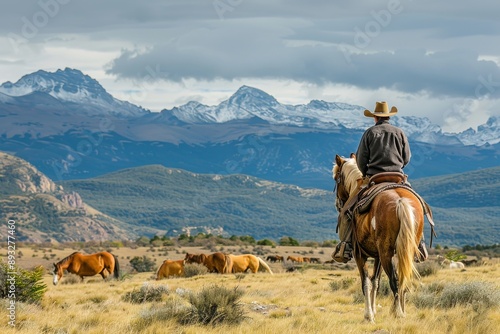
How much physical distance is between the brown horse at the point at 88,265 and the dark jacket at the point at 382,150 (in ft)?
65.1

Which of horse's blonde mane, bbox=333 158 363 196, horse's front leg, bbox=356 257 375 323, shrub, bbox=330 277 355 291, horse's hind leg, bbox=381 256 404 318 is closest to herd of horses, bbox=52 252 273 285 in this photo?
shrub, bbox=330 277 355 291

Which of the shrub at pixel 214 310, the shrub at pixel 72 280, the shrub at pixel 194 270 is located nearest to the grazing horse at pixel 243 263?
the shrub at pixel 194 270

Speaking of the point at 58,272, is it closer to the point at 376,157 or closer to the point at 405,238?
the point at 376,157

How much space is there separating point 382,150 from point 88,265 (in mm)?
20585

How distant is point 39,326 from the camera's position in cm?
1295

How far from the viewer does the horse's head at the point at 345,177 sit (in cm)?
1427

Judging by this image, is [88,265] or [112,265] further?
[112,265]

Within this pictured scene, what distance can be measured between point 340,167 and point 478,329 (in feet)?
14.9

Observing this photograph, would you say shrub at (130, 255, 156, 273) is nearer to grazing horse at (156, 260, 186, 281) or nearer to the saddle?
grazing horse at (156, 260, 186, 281)

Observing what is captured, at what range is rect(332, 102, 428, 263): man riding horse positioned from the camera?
532 inches

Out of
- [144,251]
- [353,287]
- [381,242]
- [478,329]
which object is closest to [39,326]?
[381,242]

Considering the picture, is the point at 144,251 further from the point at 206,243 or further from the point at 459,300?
the point at 459,300

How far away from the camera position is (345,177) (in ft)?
48.0

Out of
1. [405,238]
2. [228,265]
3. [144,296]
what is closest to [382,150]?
[405,238]
